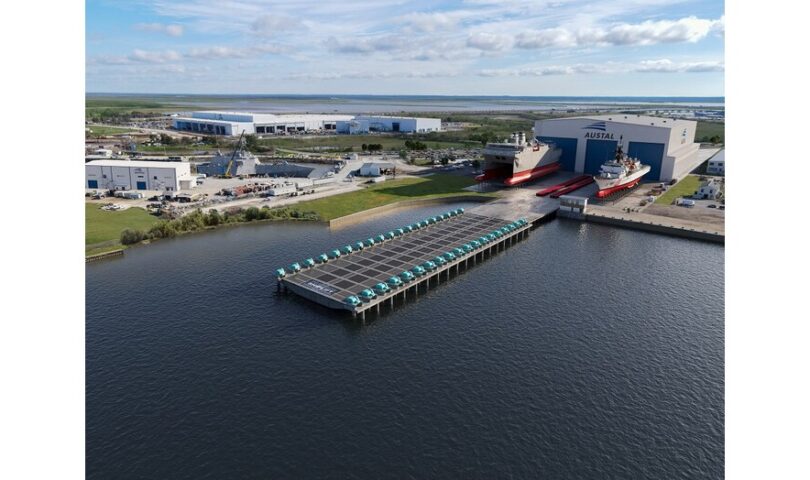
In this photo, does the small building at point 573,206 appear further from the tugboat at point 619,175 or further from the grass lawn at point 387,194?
the grass lawn at point 387,194

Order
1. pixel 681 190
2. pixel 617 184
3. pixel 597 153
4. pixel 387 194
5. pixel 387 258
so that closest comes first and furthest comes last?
1. pixel 387 258
2. pixel 617 184
3. pixel 387 194
4. pixel 681 190
5. pixel 597 153

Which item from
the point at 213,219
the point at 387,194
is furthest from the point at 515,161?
the point at 213,219

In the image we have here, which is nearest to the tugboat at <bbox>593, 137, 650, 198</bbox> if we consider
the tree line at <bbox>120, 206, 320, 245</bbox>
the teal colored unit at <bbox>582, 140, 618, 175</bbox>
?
the teal colored unit at <bbox>582, 140, 618, 175</bbox>

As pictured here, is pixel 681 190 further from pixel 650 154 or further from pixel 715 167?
pixel 715 167

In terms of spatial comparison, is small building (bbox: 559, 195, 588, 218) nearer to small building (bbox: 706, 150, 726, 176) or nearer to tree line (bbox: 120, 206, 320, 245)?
tree line (bbox: 120, 206, 320, 245)

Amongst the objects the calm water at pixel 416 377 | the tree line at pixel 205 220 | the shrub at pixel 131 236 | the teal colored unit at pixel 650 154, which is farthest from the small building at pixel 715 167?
the shrub at pixel 131 236

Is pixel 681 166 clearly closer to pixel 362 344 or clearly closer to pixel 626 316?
pixel 626 316

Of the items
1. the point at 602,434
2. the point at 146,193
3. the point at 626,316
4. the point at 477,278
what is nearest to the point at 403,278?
the point at 477,278
